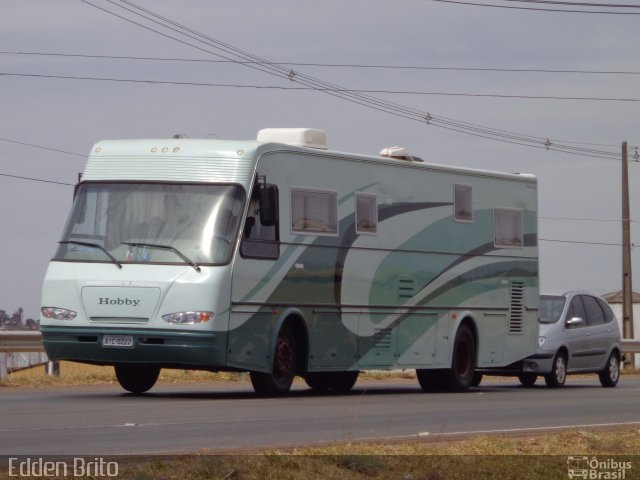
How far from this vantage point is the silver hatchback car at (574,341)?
81.7 feet

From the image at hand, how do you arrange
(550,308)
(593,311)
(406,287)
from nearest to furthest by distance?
1. (406,287)
2. (550,308)
3. (593,311)

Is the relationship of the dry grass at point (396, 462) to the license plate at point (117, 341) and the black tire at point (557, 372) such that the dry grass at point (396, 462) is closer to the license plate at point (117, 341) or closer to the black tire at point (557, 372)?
the license plate at point (117, 341)

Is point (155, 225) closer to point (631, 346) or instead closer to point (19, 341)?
point (19, 341)

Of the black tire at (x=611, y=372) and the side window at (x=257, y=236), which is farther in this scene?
the black tire at (x=611, y=372)

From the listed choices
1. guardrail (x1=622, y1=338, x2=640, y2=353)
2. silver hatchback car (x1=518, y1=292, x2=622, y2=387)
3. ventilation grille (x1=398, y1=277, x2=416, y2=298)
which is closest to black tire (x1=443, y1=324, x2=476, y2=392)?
ventilation grille (x1=398, y1=277, x2=416, y2=298)

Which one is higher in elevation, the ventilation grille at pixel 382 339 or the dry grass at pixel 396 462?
the ventilation grille at pixel 382 339

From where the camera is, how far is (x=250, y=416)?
15.1 m

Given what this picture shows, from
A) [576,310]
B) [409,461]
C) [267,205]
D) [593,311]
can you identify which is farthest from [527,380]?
[409,461]

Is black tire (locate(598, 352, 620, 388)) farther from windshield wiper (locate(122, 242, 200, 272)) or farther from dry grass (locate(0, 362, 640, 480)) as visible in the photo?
dry grass (locate(0, 362, 640, 480))

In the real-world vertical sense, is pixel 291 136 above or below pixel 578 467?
above

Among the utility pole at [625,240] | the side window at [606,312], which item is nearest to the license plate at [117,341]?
the side window at [606,312]

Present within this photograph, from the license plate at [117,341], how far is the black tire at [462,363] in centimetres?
640

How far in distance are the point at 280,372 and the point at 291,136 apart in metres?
3.19

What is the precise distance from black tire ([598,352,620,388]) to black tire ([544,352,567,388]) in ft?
4.65
